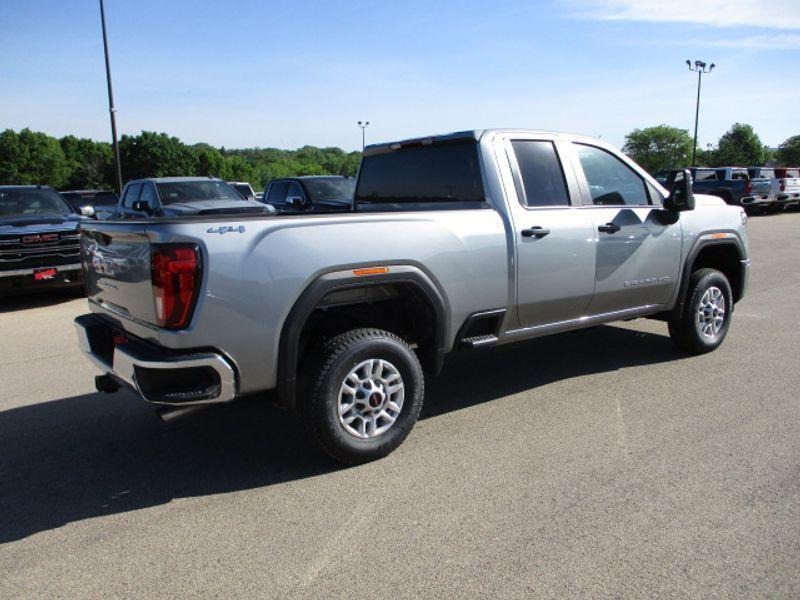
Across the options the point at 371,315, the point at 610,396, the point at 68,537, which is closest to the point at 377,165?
the point at 371,315

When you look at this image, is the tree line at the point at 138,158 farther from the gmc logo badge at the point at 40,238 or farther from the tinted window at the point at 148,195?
the gmc logo badge at the point at 40,238

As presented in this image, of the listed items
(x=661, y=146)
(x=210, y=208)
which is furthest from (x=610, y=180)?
(x=661, y=146)

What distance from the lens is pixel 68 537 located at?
122 inches

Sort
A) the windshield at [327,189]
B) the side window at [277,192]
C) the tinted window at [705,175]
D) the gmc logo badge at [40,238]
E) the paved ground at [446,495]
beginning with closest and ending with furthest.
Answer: the paved ground at [446,495], the gmc logo badge at [40,238], the windshield at [327,189], the side window at [277,192], the tinted window at [705,175]

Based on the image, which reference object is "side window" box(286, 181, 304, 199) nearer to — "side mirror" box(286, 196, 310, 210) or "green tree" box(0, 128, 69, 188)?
"side mirror" box(286, 196, 310, 210)

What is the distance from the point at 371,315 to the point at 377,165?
1.68 m

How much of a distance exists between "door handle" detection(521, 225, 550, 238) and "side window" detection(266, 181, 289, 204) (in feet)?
36.0

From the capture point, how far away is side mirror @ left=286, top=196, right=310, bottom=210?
43.3ft

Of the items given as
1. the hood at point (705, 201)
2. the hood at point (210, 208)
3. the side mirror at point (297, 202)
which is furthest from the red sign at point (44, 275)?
the hood at point (705, 201)

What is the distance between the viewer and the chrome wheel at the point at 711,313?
582cm

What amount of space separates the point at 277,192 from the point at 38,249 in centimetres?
679

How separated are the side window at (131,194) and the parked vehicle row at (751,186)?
65.0ft

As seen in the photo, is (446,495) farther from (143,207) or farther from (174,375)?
(143,207)

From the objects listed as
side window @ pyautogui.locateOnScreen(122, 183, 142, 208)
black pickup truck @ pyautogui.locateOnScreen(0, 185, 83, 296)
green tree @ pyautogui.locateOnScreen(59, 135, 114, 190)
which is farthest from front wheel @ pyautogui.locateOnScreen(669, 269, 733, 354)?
green tree @ pyautogui.locateOnScreen(59, 135, 114, 190)
